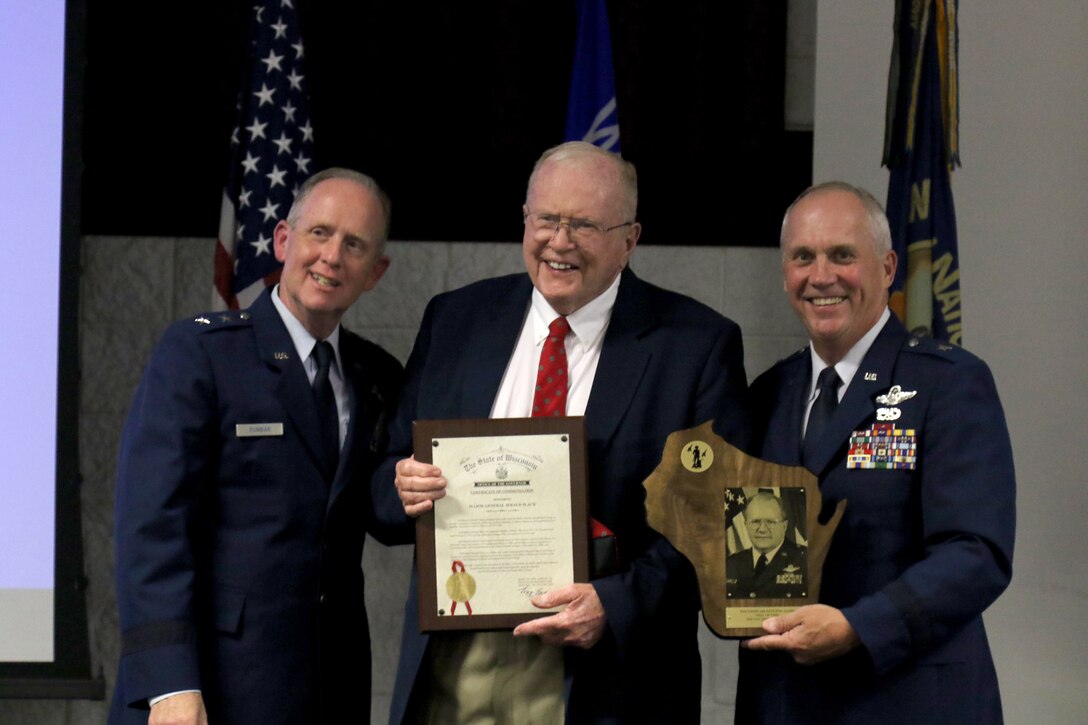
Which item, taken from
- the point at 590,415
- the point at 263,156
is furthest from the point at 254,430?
the point at 263,156

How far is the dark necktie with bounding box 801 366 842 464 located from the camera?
2305 millimetres

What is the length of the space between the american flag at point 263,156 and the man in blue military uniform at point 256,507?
3.70 ft

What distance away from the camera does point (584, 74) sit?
3873 millimetres

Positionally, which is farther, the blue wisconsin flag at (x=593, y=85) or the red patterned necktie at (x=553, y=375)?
the blue wisconsin flag at (x=593, y=85)

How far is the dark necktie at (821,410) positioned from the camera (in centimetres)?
230

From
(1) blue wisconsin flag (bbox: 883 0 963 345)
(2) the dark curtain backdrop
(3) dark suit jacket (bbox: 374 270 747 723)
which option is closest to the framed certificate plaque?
(3) dark suit jacket (bbox: 374 270 747 723)

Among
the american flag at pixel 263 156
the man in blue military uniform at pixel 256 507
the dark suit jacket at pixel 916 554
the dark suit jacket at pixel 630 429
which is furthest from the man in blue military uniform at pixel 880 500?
the american flag at pixel 263 156

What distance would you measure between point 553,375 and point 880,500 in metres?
0.67

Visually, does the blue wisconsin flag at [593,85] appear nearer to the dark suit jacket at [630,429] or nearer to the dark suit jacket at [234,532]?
the dark suit jacket at [630,429]

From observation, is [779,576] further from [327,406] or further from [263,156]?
[263,156]

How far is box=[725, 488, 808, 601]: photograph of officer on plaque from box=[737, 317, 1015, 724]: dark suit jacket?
0.13 metres

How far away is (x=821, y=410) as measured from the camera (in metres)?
2.34

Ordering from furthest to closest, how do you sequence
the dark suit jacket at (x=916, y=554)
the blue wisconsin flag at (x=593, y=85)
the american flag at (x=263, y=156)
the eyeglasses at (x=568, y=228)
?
the blue wisconsin flag at (x=593, y=85)
the american flag at (x=263, y=156)
the eyeglasses at (x=568, y=228)
the dark suit jacket at (x=916, y=554)

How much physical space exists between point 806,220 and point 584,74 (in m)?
1.68
